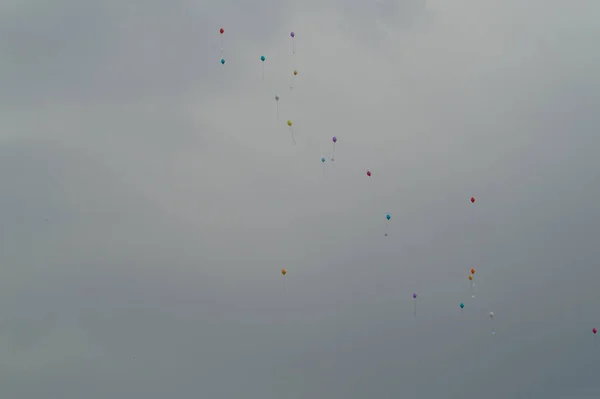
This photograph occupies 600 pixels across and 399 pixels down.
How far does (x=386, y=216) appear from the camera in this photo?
1548 cm

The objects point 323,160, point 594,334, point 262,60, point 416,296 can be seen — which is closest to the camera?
point 262,60

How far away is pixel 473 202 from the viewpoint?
16297 millimetres

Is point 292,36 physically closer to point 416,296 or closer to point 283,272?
point 283,272

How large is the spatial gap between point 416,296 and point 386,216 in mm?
3997

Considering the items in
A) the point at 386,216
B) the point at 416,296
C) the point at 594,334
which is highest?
the point at 386,216

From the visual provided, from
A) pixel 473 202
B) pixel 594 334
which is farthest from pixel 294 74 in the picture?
pixel 594 334

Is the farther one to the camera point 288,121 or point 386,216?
point 386,216

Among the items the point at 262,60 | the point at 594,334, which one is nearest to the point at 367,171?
the point at 262,60

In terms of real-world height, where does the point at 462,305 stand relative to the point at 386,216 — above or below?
below

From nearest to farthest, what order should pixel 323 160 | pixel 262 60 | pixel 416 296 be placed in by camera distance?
1. pixel 262 60
2. pixel 323 160
3. pixel 416 296

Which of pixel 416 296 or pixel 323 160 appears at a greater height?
pixel 323 160

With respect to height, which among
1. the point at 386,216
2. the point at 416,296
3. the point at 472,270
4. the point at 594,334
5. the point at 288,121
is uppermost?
the point at 288,121

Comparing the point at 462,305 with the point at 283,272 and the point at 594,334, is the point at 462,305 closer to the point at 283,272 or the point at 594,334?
the point at 283,272

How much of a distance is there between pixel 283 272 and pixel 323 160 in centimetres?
483
